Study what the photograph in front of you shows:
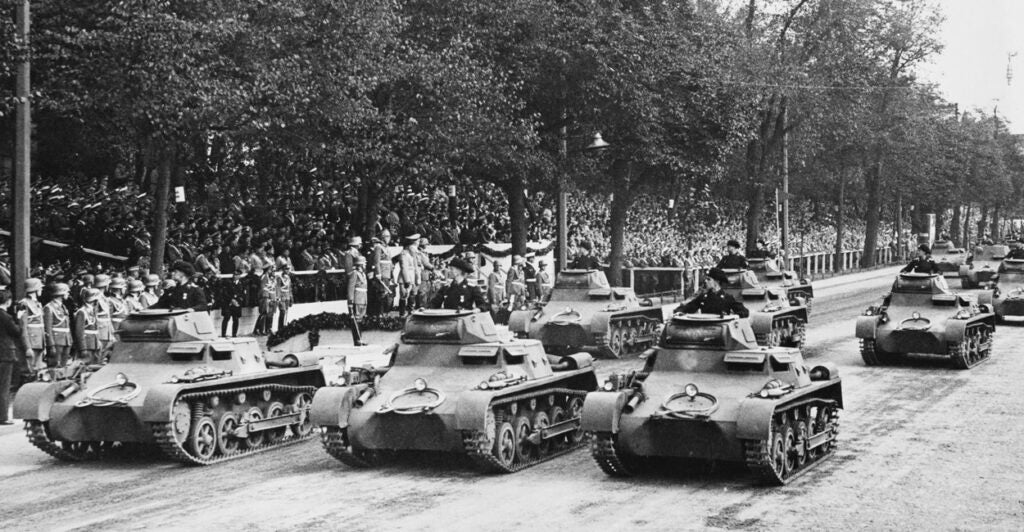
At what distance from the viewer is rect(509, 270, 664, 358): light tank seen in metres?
25.3

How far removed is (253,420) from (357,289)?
42.0 ft

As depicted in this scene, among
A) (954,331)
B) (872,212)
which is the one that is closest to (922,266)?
(954,331)

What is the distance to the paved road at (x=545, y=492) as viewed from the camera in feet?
37.3

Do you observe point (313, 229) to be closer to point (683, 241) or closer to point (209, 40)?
point (209, 40)

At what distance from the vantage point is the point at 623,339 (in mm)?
26000

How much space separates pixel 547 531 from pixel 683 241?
136ft

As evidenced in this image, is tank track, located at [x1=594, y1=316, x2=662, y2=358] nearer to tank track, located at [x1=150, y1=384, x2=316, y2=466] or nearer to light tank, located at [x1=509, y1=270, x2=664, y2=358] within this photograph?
light tank, located at [x1=509, y1=270, x2=664, y2=358]

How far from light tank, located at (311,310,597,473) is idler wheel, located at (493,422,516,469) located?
0.04 ft

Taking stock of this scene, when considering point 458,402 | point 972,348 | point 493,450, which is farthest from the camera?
point 972,348

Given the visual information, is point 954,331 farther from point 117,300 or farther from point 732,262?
point 117,300

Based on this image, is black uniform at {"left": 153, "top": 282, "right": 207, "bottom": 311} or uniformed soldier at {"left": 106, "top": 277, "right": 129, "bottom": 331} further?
uniformed soldier at {"left": 106, "top": 277, "right": 129, "bottom": 331}

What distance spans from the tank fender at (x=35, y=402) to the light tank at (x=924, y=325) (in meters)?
14.3

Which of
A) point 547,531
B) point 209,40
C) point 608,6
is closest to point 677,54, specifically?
point 608,6

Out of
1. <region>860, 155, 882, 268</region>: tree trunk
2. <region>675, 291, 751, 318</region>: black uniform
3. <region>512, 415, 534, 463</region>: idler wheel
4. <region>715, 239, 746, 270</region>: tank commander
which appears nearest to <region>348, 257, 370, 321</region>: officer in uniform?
<region>715, 239, 746, 270</region>: tank commander
